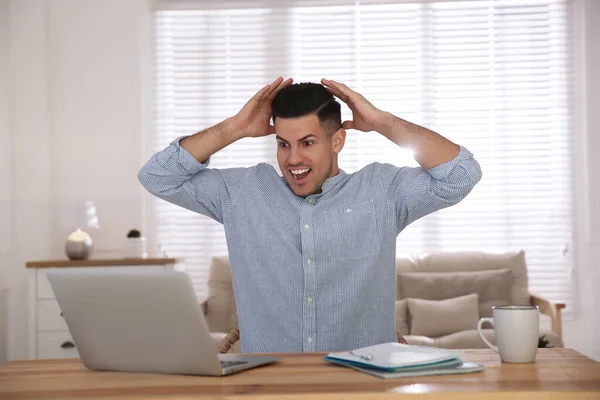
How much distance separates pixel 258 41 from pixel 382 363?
15.4 feet

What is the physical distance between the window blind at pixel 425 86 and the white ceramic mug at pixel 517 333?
165 inches

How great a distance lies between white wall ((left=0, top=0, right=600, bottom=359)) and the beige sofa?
82cm

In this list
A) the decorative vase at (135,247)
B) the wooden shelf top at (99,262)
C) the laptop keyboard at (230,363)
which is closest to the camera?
the laptop keyboard at (230,363)

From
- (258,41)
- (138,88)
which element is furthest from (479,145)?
(138,88)

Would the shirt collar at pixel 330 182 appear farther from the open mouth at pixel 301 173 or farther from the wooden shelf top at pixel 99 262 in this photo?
the wooden shelf top at pixel 99 262

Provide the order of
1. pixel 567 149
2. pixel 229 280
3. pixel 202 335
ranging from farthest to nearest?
pixel 567 149 → pixel 229 280 → pixel 202 335

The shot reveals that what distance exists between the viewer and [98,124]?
19.5 feet

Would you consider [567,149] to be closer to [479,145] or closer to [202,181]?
[479,145]

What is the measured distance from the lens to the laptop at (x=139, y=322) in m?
1.52

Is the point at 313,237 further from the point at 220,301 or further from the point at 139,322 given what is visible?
the point at 220,301

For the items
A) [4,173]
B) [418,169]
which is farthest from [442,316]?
[4,173]

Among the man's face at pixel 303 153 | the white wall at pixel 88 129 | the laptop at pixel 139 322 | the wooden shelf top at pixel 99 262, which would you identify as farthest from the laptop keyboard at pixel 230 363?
the white wall at pixel 88 129

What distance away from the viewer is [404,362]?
154 cm

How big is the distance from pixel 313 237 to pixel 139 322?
37.3 inches
